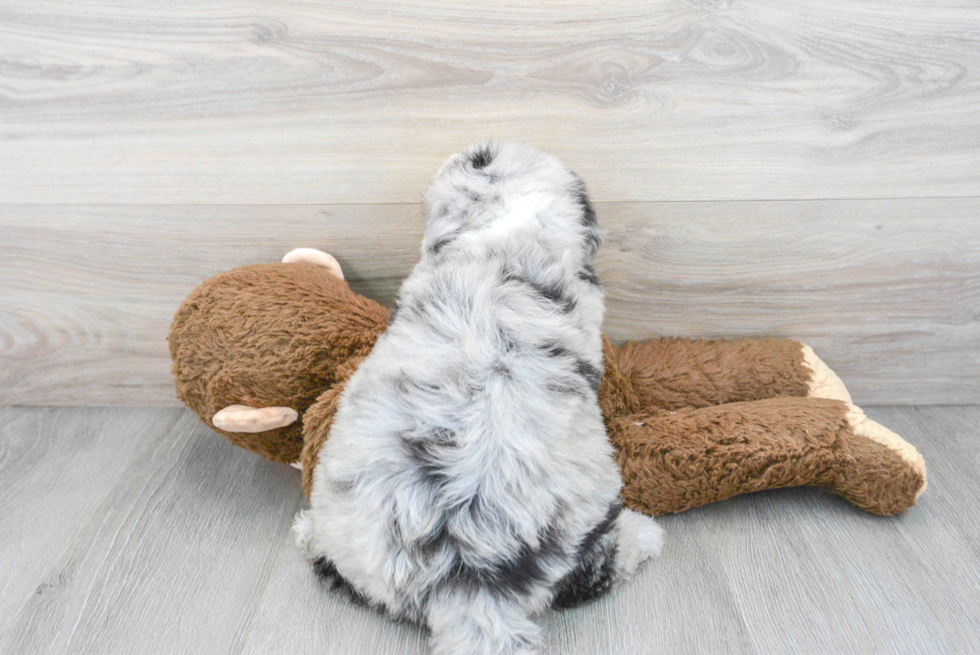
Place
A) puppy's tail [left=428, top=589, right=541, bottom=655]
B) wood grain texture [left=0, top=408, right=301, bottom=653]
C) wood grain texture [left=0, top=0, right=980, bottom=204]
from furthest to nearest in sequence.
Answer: wood grain texture [left=0, top=0, right=980, bottom=204] < wood grain texture [left=0, top=408, right=301, bottom=653] < puppy's tail [left=428, top=589, right=541, bottom=655]

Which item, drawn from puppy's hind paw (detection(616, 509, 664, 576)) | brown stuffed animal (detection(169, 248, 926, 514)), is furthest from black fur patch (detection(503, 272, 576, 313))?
puppy's hind paw (detection(616, 509, 664, 576))

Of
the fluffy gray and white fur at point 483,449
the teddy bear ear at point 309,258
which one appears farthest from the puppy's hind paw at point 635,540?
the teddy bear ear at point 309,258

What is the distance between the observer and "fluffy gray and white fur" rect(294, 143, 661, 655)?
639mm

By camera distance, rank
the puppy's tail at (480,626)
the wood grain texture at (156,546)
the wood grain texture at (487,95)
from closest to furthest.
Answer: the puppy's tail at (480,626) → the wood grain texture at (156,546) → the wood grain texture at (487,95)

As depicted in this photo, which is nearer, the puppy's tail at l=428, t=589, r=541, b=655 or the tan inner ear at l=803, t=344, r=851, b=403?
the puppy's tail at l=428, t=589, r=541, b=655

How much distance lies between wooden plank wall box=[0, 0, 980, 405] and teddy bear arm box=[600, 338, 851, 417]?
77mm

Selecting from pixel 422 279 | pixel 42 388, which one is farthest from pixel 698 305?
pixel 42 388

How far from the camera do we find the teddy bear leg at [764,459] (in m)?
0.82

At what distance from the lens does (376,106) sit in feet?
2.97

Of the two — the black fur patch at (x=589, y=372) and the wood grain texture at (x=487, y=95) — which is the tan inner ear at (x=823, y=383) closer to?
the wood grain texture at (x=487, y=95)

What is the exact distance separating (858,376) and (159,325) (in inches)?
44.7

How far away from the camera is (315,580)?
0.79 meters

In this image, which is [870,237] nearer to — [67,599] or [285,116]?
[285,116]

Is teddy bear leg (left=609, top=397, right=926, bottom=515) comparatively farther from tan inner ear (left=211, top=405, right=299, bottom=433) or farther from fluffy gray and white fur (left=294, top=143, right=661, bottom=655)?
tan inner ear (left=211, top=405, right=299, bottom=433)
